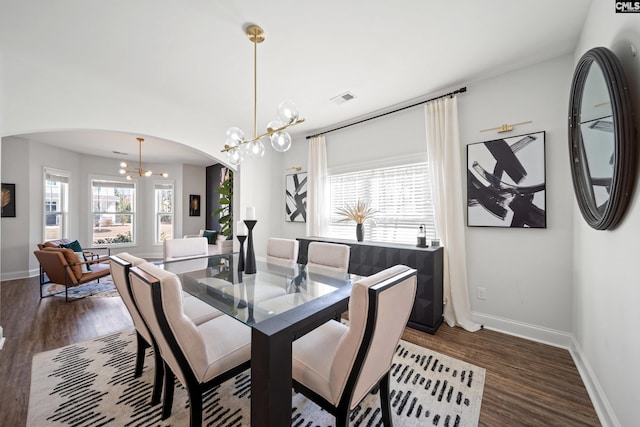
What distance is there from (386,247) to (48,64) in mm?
4006

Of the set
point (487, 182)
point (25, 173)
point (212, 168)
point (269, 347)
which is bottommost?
point (269, 347)

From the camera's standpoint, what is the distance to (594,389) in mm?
1626

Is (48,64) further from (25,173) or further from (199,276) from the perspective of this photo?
(25,173)

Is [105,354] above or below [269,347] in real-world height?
below

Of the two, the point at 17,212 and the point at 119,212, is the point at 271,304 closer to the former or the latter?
the point at 17,212

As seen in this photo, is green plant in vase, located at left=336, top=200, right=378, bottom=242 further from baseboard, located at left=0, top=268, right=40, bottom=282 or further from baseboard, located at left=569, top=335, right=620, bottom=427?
baseboard, located at left=0, top=268, right=40, bottom=282

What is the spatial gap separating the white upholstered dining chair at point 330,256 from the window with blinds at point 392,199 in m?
1.19

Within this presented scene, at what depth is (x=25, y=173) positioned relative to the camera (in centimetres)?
479

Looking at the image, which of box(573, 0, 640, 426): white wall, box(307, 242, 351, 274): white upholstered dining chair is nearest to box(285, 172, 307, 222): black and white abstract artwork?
box(307, 242, 351, 274): white upholstered dining chair

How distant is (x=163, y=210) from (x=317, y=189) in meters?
5.53

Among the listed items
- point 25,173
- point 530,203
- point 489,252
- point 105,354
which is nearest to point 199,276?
point 105,354

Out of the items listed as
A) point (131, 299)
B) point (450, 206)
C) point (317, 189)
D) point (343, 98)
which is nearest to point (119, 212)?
point (317, 189)

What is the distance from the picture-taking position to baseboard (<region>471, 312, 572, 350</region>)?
7.42ft

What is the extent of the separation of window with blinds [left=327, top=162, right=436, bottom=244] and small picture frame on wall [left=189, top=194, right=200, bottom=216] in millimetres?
5223
